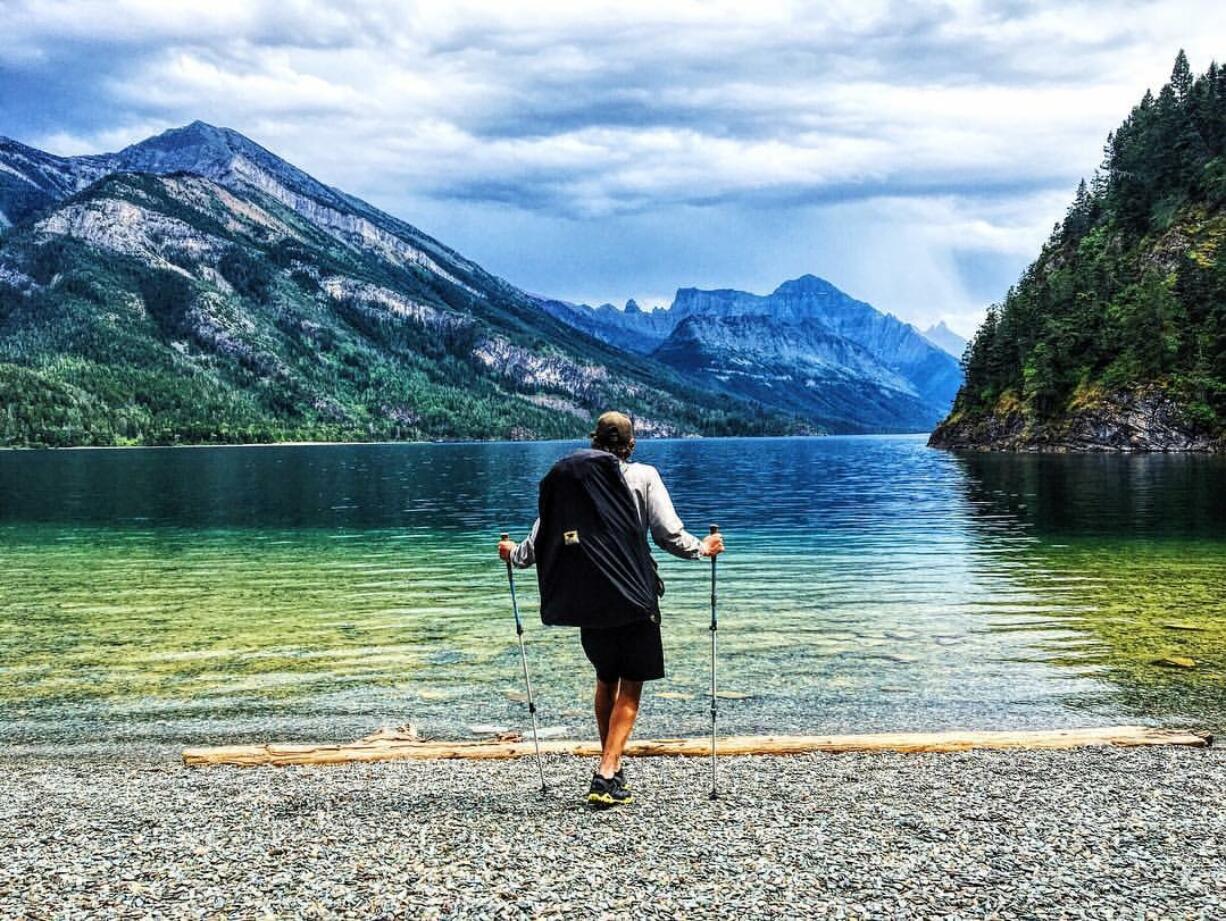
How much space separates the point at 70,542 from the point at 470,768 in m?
41.5

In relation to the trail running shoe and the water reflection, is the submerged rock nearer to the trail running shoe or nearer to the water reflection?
the water reflection

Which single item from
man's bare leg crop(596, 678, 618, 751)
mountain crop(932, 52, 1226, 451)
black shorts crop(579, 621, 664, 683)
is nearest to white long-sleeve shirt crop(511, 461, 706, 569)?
black shorts crop(579, 621, 664, 683)

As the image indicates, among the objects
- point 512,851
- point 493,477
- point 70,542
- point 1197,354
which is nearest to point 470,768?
point 512,851

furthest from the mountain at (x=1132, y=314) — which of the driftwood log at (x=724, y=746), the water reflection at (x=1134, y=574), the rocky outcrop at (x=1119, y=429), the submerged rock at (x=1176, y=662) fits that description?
the driftwood log at (x=724, y=746)

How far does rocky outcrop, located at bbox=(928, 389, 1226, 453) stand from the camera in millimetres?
119312

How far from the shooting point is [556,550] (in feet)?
31.3

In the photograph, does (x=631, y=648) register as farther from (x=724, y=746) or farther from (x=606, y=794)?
(x=724, y=746)

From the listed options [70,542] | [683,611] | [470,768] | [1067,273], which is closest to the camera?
[470,768]

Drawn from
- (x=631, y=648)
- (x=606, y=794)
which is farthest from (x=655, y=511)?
(x=606, y=794)

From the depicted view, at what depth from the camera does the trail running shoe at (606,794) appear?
9.92 meters

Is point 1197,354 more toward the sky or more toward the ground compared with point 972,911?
more toward the sky

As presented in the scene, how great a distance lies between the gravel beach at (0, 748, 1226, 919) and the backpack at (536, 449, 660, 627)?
226 centimetres

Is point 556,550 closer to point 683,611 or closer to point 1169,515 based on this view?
point 683,611

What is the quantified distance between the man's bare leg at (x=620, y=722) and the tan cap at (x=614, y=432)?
257 centimetres
